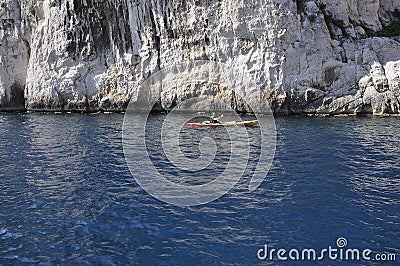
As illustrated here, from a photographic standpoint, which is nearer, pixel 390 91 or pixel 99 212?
pixel 99 212

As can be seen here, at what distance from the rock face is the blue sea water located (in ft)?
53.2

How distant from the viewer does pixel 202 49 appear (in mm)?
42875

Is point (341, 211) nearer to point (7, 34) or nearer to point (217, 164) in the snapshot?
point (217, 164)

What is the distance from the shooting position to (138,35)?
44406mm

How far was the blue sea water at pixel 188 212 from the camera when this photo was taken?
11.2m

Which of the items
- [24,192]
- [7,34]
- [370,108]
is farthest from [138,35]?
[24,192]

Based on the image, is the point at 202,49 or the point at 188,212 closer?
the point at 188,212

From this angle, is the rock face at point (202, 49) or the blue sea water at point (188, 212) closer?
the blue sea water at point (188, 212)

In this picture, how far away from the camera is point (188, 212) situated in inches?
550

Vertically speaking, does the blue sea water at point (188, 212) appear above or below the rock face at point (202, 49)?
below

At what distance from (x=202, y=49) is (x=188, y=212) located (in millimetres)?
31364

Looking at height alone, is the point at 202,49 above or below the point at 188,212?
above

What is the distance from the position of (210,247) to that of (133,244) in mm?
2317

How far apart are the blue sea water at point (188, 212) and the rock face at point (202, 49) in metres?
16.2
